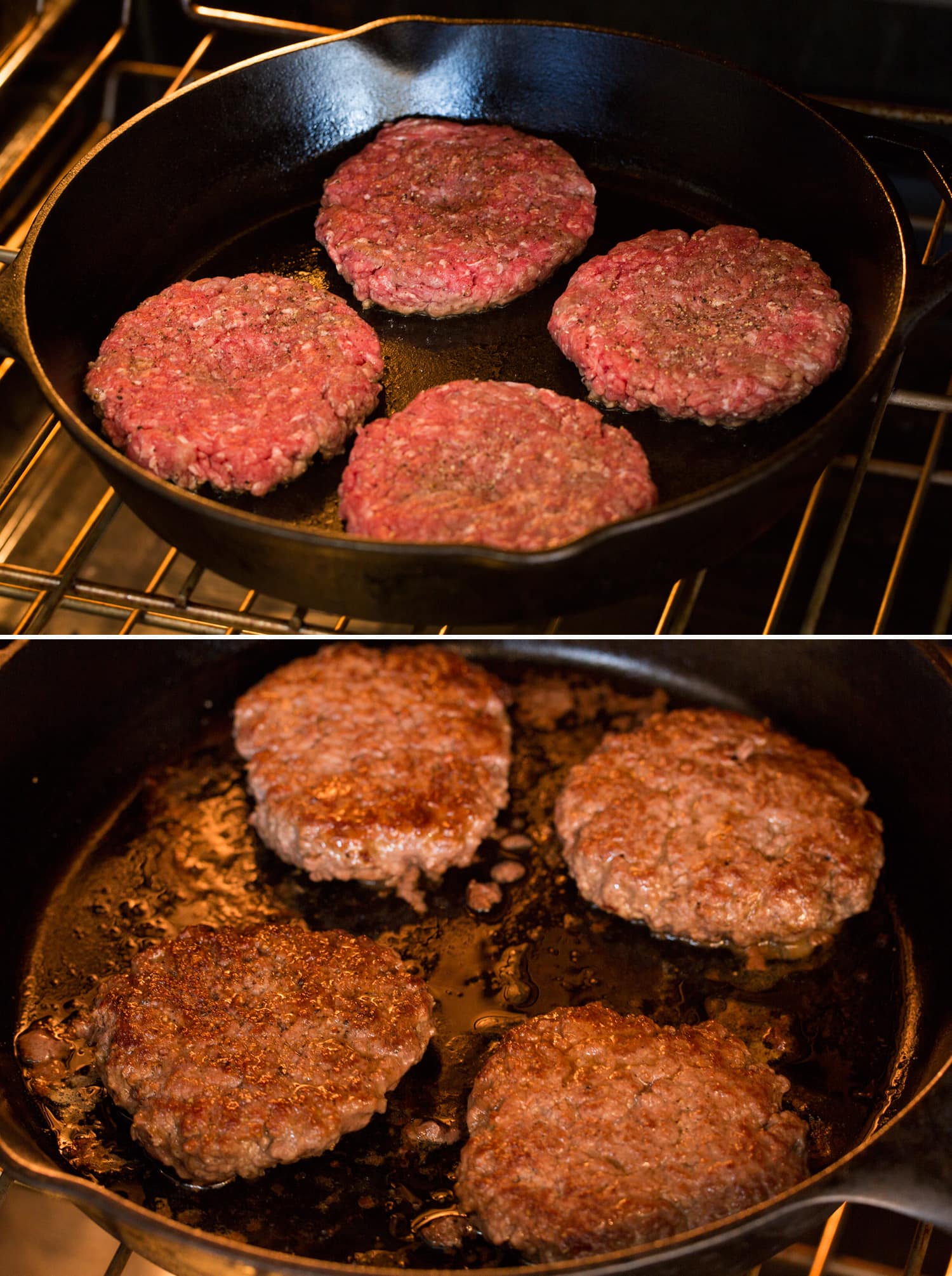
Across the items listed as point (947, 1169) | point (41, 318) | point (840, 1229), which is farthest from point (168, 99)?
point (840, 1229)

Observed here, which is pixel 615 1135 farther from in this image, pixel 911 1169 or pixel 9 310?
pixel 9 310

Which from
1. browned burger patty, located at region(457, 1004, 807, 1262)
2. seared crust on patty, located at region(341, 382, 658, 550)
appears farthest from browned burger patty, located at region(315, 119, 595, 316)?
browned burger patty, located at region(457, 1004, 807, 1262)

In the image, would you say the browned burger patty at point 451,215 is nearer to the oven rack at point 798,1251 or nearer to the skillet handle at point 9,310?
the skillet handle at point 9,310

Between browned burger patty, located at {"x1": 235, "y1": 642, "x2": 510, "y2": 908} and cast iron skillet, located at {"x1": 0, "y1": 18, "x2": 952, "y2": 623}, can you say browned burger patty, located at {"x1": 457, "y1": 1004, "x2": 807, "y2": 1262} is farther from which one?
cast iron skillet, located at {"x1": 0, "y1": 18, "x2": 952, "y2": 623}

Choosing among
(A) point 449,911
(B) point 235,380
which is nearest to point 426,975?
(A) point 449,911

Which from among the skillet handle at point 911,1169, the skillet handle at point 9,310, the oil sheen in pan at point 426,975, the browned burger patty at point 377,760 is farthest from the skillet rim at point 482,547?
the skillet handle at point 911,1169

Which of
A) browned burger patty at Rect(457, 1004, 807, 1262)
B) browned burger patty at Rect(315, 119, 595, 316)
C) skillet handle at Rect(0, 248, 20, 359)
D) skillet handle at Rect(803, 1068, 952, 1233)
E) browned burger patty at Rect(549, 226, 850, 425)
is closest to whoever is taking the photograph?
skillet handle at Rect(803, 1068, 952, 1233)
